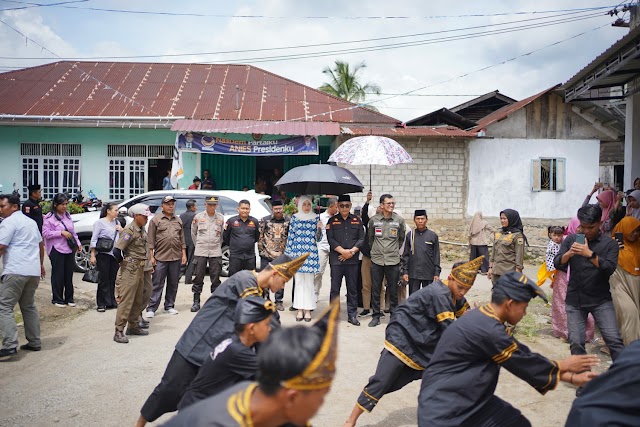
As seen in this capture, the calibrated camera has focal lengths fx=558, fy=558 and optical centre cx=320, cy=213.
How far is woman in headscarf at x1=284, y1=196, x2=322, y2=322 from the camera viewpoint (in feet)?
27.8

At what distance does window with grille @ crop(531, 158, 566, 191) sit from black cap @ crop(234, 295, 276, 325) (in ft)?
51.9

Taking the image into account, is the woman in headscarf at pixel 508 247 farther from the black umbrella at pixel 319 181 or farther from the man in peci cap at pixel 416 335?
the man in peci cap at pixel 416 335

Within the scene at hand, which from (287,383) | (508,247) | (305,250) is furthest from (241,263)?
(287,383)

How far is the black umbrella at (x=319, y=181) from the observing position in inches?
355

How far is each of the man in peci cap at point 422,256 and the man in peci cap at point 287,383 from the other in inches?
244

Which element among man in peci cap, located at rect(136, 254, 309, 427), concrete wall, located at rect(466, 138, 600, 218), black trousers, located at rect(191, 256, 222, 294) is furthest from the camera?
concrete wall, located at rect(466, 138, 600, 218)

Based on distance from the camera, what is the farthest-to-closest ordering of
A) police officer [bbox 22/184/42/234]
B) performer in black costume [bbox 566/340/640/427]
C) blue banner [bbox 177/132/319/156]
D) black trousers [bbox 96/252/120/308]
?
blue banner [bbox 177/132/319/156]
police officer [bbox 22/184/42/234]
black trousers [bbox 96/252/120/308]
performer in black costume [bbox 566/340/640/427]

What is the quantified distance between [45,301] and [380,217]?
5.58 metres

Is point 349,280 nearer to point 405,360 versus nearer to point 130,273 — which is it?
point 130,273

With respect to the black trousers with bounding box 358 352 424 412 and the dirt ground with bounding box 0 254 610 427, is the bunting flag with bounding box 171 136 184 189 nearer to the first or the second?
the dirt ground with bounding box 0 254 610 427

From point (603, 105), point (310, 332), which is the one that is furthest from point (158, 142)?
point (310, 332)

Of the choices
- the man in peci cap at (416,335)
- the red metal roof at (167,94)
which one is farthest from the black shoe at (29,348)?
the red metal roof at (167,94)

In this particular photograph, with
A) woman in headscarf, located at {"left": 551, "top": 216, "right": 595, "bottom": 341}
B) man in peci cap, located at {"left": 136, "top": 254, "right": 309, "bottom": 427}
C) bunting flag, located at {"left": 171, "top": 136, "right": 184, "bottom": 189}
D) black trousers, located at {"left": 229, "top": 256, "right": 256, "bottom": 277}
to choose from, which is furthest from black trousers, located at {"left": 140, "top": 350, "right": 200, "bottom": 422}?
bunting flag, located at {"left": 171, "top": 136, "right": 184, "bottom": 189}

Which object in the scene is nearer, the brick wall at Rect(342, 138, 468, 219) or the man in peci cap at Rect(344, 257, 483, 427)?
the man in peci cap at Rect(344, 257, 483, 427)
